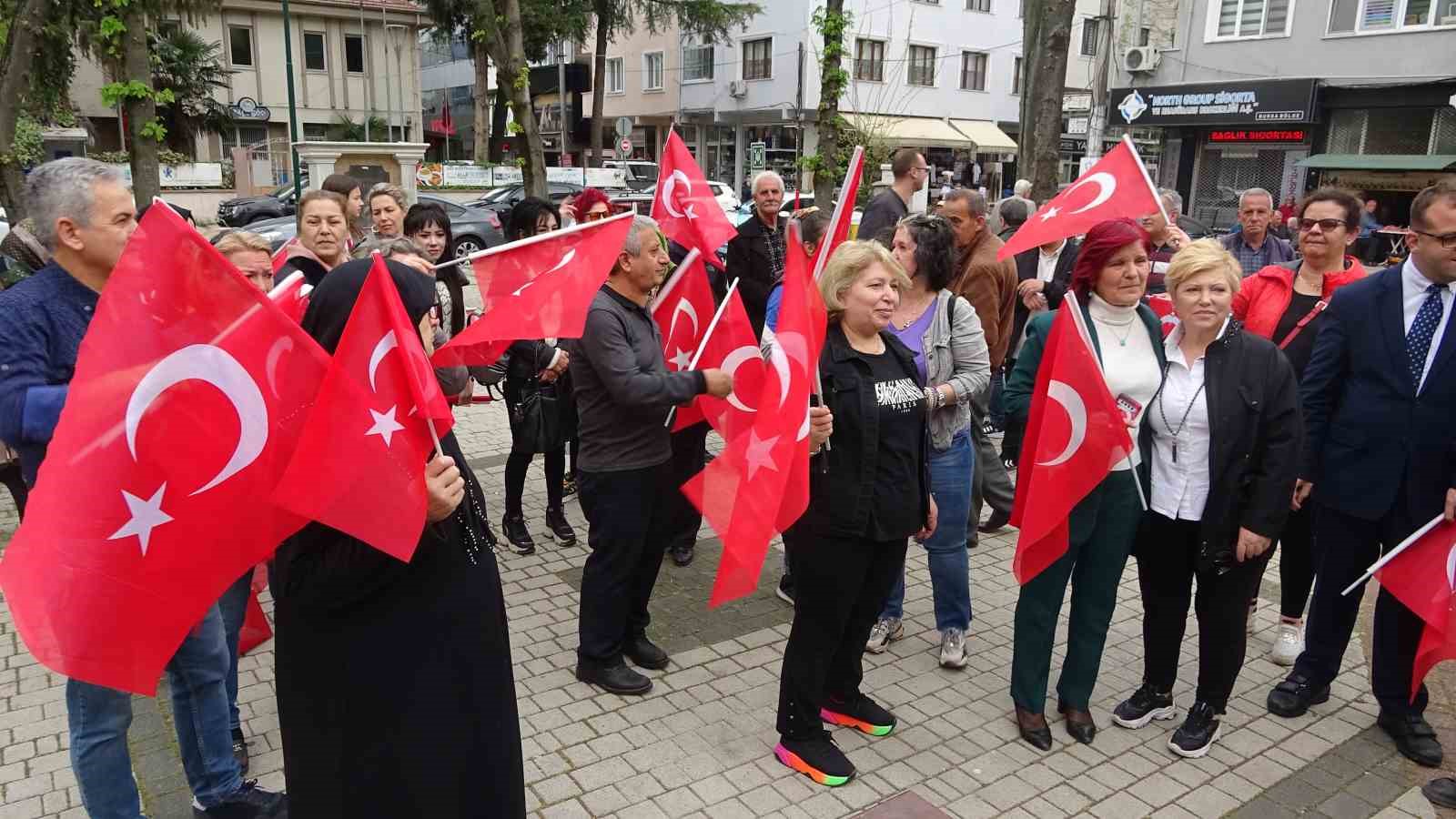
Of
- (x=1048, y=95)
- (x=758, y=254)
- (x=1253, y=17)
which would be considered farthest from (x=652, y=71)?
(x=758, y=254)

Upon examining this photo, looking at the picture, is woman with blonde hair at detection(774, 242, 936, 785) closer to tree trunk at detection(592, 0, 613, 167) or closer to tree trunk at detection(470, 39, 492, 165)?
tree trunk at detection(592, 0, 613, 167)

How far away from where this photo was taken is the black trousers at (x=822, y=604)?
372 centimetres

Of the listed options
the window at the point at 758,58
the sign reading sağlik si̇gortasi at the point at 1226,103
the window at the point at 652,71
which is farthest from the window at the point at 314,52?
A: the sign reading sağlik si̇gortasi at the point at 1226,103

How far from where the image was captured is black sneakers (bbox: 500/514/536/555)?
20.2 ft

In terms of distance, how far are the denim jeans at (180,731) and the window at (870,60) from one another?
4235cm

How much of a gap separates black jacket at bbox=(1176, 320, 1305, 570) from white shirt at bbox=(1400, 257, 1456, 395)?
595 millimetres

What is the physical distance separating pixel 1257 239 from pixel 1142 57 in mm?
26123

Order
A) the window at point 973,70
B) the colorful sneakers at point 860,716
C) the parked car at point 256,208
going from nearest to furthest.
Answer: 1. the colorful sneakers at point 860,716
2. the parked car at point 256,208
3. the window at point 973,70

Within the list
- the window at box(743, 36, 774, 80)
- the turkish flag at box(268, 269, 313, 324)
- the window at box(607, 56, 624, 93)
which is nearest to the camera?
the turkish flag at box(268, 269, 313, 324)

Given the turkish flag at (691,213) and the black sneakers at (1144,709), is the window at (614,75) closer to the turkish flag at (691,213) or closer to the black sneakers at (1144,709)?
the turkish flag at (691,213)

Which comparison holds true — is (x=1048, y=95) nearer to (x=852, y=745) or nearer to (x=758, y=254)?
(x=758, y=254)

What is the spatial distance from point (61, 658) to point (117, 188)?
1393mm

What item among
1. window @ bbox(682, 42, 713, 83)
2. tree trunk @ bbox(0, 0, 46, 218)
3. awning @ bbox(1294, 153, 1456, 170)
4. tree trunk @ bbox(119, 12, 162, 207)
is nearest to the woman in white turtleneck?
tree trunk @ bbox(0, 0, 46, 218)

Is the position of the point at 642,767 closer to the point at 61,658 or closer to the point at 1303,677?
the point at 61,658
